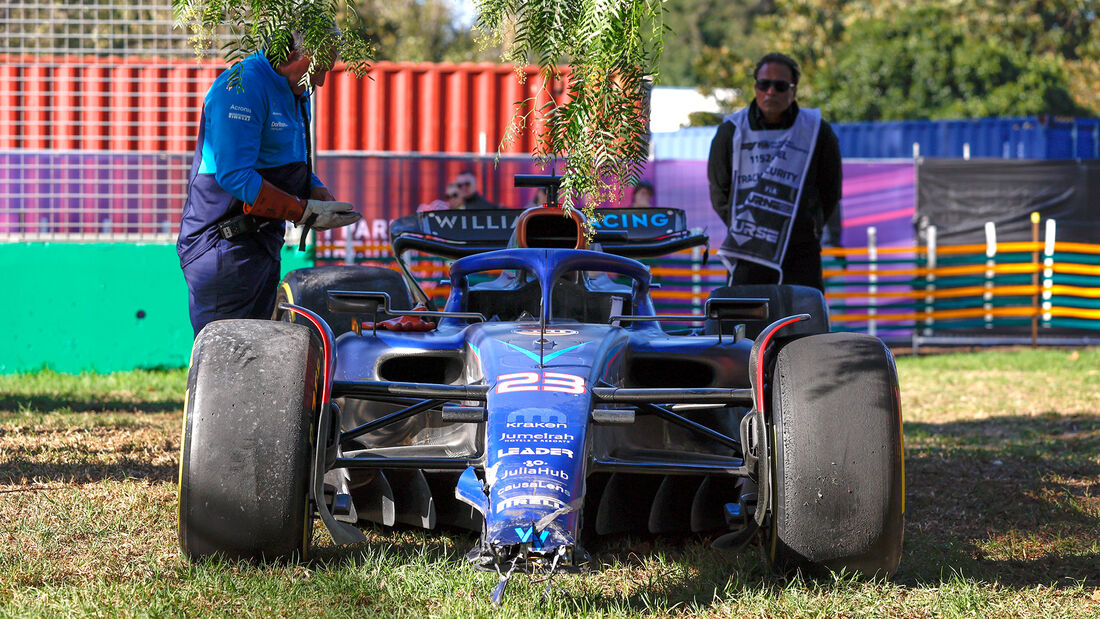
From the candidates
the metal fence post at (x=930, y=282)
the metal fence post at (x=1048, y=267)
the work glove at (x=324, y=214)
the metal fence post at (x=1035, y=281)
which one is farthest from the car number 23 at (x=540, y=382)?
the metal fence post at (x=1048, y=267)

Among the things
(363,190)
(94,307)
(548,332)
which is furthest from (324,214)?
(363,190)

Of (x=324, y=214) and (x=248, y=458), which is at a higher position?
(x=324, y=214)

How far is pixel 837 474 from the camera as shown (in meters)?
3.58

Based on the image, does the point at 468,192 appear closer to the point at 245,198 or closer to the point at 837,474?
the point at 245,198

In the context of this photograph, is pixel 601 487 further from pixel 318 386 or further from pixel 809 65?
pixel 809 65

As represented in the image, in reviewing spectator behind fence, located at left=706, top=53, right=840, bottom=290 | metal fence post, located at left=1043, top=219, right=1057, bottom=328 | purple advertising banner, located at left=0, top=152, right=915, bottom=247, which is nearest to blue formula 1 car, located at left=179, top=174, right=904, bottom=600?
spectator behind fence, located at left=706, top=53, right=840, bottom=290

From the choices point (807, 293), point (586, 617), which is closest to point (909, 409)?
point (807, 293)

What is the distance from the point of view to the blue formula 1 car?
3.57 meters

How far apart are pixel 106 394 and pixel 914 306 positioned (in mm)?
9734

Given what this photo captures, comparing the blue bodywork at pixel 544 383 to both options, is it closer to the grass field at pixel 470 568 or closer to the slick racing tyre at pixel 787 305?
the grass field at pixel 470 568

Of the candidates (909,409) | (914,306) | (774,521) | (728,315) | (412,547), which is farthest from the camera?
(914,306)

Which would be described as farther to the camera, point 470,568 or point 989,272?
point 989,272

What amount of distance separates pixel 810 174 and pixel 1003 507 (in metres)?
2.22

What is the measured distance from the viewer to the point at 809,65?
3769 cm
